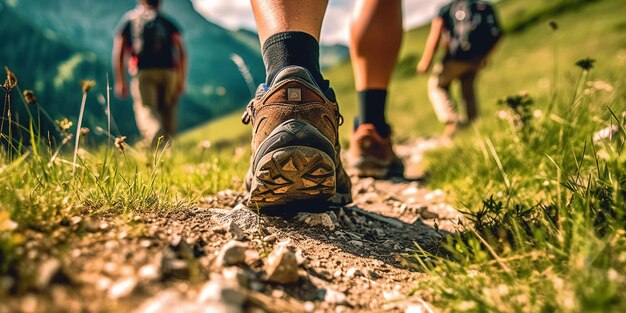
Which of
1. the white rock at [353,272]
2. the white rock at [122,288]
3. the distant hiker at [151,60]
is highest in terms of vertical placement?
the distant hiker at [151,60]

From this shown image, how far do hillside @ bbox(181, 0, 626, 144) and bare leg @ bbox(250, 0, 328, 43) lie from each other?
466 centimetres

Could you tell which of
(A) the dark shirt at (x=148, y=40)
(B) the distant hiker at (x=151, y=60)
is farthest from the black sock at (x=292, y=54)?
(A) the dark shirt at (x=148, y=40)

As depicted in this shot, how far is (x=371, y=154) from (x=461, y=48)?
4.89 metres

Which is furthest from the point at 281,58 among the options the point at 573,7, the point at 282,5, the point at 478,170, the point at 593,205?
the point at 573,7

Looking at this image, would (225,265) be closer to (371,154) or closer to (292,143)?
(292,143)

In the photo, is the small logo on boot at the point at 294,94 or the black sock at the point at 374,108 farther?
the black sock at the point at 374,108

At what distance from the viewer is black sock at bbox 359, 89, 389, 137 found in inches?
134

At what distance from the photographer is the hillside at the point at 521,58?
12734 millimetres

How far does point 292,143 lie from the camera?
175 cm

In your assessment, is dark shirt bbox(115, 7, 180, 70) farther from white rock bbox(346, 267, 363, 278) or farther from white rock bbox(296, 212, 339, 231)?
white rock bbox(346, 267, 363, 278)

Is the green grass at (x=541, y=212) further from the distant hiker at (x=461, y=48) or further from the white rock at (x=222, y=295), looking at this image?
the distant hiker at (x=461, y=48)

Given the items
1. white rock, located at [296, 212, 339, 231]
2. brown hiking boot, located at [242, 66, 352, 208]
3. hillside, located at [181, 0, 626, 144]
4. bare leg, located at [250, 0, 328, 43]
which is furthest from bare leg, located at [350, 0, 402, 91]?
hillside, located at [181, 0, 626, 144]

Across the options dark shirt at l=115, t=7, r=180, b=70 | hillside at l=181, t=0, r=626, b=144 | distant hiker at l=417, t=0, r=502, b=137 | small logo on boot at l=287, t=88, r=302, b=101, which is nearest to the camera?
small logo on boot at l=287, t=88, r=302, b=101

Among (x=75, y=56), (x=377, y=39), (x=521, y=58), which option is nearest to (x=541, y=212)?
(x=377, y=39)
